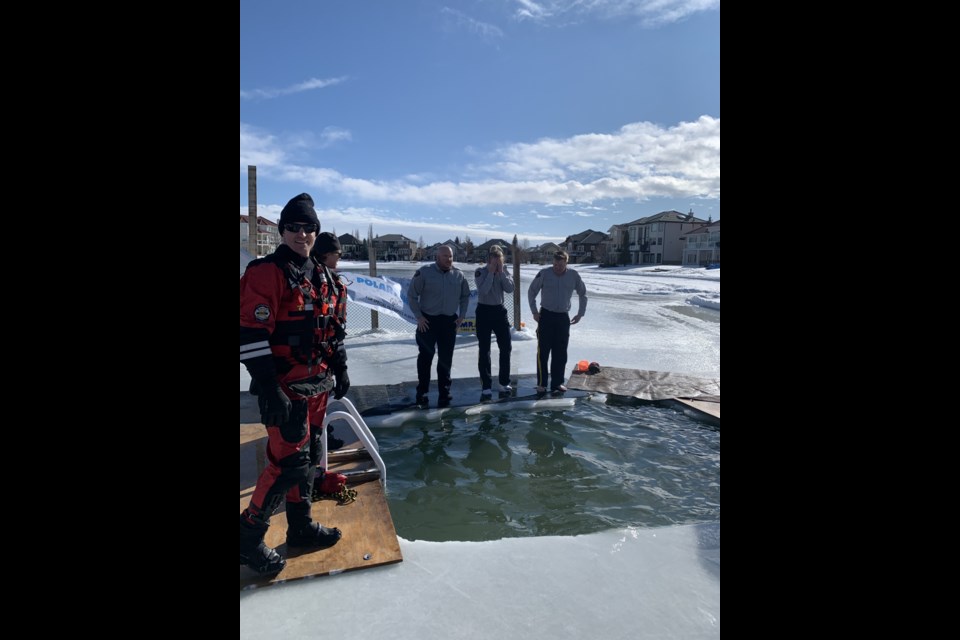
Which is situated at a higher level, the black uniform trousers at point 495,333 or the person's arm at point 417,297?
the person's arm at point 417,297

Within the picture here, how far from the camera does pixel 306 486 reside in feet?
8.82

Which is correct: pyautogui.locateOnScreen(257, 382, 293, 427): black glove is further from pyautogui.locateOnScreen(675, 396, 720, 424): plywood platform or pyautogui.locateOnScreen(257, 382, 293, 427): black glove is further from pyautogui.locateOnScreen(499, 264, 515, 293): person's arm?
pyautogui.locateOnScreen(675, 396, 720, 424): plywood platform

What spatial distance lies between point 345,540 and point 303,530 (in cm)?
24

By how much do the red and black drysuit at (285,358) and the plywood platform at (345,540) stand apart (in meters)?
0.20

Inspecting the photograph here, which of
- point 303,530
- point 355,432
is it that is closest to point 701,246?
point 355,432

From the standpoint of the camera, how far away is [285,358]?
98.3 inches

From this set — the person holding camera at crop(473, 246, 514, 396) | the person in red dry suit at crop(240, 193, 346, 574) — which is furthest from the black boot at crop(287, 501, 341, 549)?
the person holding camera at crop(473, 246, 514, 396)

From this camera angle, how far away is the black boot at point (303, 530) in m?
2.66

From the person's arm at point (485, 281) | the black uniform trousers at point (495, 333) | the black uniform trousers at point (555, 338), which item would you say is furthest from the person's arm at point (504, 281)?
the black uniform trousers at point (555, 338)

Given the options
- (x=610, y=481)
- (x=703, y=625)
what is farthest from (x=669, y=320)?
(x=703, y=625)

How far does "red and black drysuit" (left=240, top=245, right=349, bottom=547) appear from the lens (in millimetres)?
2303

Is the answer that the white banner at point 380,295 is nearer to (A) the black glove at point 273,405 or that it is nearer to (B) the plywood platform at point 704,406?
(B) the plywood platform at point 704,406

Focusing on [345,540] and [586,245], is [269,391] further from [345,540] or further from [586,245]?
[586,245]
